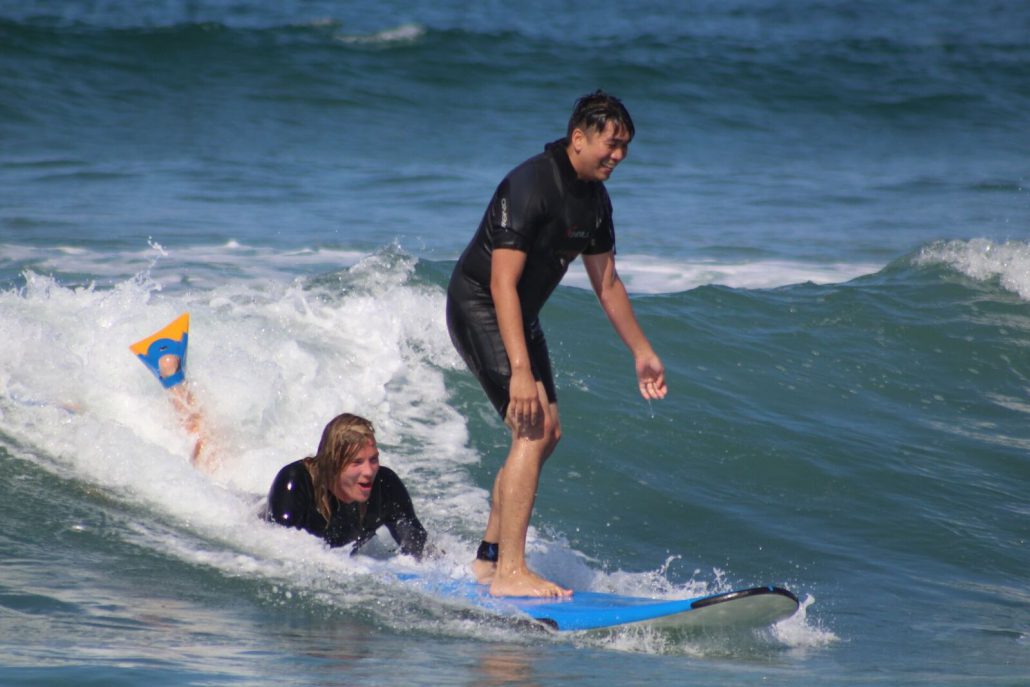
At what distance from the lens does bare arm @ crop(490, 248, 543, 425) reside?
450cm

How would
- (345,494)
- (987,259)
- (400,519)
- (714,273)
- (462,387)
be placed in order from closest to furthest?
(345,494) → (400,519) → (462,387) → (987,259) → (714,273)

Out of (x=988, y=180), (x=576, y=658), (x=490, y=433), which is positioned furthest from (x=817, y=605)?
(x=988, y=180)

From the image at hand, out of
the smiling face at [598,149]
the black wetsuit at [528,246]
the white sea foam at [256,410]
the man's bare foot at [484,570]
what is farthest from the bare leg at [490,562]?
the smiling face at [598,149]

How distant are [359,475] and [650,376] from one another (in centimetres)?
116

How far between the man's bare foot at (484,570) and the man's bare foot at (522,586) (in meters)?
0.14

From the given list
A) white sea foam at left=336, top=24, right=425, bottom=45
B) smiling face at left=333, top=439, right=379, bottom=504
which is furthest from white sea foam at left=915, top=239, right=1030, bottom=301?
white sea foam at left=336, top=24, right=425, bottom=45

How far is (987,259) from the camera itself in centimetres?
1148

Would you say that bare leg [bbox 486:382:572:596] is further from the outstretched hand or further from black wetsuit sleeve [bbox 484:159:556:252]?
black wetsuit sleeve [bbox 484:159:556:252]

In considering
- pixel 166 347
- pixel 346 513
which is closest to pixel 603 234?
pixel 346 513

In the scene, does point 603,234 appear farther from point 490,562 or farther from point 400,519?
point 400,519

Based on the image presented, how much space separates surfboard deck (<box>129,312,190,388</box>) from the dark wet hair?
124 inches

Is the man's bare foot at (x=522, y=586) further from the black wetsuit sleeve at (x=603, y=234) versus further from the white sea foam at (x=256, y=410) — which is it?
the black wetsuit sleeve at (x=603, y=234)

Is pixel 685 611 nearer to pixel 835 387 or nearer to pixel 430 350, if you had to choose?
pixel 430 350

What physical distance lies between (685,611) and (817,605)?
113 cm
